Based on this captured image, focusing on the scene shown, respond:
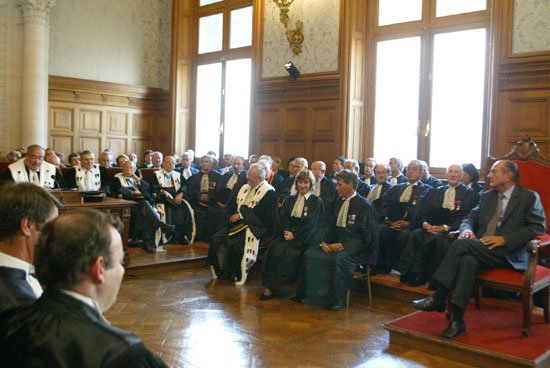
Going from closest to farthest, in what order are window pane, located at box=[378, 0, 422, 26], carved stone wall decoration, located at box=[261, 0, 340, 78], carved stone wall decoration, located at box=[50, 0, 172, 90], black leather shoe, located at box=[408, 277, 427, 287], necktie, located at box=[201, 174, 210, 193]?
black leather shoe, located at box=[408, 277, 427, 287]
window pane, located at box=[378, 0, 422, 26]
necktie, located at box=[201, 174, 210, 193]
carved stone wall decoration, located at box=[261, 0, 340, 78]
carved stone wall decoration, located at box=[50, 0, 172, 90]

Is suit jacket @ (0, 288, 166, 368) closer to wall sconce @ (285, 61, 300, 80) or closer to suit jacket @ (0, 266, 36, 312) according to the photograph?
suit jacket @ (0, 266, 36, 312)

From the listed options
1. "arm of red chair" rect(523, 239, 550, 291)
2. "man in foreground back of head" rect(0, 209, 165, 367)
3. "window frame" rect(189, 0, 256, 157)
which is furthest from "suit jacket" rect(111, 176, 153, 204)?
"man in foreground back of head" rect(0, 209, 165, 367)

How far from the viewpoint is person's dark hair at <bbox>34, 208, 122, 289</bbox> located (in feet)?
4.82

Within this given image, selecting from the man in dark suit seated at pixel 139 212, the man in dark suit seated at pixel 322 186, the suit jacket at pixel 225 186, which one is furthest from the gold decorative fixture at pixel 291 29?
the man in dark suit seated at pixel 139 212

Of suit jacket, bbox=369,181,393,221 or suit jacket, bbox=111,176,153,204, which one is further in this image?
suit jacket, bbox=111,176,153,204

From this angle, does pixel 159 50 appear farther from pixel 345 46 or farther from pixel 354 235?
pixel 354 235

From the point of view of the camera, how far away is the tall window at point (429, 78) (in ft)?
26.0

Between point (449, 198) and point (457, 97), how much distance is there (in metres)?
2.33

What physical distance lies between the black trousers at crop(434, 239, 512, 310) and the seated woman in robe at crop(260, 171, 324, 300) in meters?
1.82

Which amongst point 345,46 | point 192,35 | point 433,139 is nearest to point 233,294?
point 433,139

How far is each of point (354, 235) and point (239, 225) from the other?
62.0 inches

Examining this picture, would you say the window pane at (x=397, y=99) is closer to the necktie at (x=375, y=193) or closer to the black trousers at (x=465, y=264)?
the necktie at (x=375, y=193)

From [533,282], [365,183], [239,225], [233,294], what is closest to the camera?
[533,282]

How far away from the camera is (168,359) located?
414 cm
